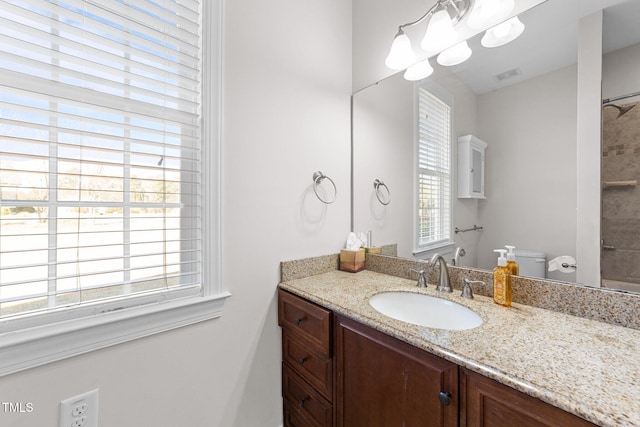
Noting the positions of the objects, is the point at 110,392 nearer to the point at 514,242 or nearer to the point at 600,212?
the point at 514,242

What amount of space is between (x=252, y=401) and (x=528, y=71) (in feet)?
6.18

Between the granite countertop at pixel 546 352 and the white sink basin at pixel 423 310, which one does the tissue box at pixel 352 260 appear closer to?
the white sink basin at pixel 423 310

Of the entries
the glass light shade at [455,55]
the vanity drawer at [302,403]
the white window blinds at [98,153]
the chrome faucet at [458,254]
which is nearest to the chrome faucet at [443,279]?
the chrome faucet at [458,254]

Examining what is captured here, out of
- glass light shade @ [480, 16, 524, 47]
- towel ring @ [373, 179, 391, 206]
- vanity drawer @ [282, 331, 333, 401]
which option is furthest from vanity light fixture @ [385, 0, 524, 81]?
vanity drawer @ [282, 331, 333, 401]

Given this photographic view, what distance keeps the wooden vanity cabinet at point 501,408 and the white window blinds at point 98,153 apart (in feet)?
3.37

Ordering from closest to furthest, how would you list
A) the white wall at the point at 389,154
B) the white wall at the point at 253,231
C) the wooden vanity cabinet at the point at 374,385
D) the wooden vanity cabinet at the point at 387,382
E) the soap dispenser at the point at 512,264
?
the wooden vanity cabinet at the point at 374,385 → the wooden vanity cabinet at the point at 387,382 → the white wall at the point at 253,231 → the soap dispenser at the point at 512,264 → the white wall at the point at 389,154

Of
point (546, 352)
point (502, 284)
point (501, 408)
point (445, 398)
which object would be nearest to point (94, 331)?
point (445, 398)

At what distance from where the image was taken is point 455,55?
1.25 meters

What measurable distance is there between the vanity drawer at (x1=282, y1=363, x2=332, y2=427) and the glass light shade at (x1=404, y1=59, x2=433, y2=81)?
5.29 ft

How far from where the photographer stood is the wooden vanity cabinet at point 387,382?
0.73 metres

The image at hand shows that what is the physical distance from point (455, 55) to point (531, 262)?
980 mm

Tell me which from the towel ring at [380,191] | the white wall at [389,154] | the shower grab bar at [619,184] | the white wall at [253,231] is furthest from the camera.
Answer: the towel ring at [380,191]

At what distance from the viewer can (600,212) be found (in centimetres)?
90

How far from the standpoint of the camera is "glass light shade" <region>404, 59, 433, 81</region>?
1.36 m
